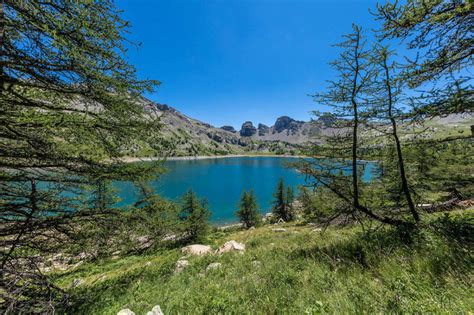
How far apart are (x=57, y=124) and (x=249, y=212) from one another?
103ft

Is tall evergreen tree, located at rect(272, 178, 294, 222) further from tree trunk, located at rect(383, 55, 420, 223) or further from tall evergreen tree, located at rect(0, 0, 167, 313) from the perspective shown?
tall evergreen tree, located at rect(0, 0, 167, 313)

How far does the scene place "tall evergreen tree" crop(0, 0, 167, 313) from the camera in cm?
276

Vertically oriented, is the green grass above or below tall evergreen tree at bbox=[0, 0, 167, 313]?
below

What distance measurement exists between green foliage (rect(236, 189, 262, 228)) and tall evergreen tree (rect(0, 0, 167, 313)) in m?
28.9

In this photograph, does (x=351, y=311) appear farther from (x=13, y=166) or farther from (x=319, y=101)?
(x=13, y=166)

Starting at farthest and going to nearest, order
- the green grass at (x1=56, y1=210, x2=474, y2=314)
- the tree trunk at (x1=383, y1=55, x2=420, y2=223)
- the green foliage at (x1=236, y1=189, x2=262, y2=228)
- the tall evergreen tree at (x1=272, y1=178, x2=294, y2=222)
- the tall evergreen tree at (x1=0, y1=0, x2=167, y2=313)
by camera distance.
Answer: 1. the tall evergreen tree at (x1=272, y1=178, x2=294, y2=222)
2. the green foliage at (x1=236, y1=189, x2=262, y2=228)
3. the tree trunk at (x1=383, y1=55, x2=420, y2=223)
4. the tall evergreen tree at (x1=0, y1=0, x2=167, y2=313)
5. the green grass at (x1=56, y1=210, x2=474, y2=314)

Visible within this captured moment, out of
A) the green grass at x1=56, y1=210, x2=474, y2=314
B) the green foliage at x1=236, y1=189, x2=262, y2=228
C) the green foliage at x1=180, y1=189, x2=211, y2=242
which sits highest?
the green grass at x1=56, y1=210, x2=474, y2=314

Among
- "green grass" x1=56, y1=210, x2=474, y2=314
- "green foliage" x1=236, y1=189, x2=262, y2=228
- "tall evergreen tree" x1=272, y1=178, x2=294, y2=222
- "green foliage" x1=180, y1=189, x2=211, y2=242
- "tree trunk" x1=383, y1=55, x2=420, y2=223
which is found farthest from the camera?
"tall evergreen tree" x1=272, y1=178, x2=294, y2=222

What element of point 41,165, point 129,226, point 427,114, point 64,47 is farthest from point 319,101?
point 41,165

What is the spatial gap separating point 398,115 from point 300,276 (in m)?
4.74

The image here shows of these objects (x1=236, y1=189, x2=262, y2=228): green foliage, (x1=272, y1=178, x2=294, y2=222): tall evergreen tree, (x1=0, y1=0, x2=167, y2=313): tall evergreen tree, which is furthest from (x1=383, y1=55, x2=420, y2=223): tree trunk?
(x1=272, y1=178, x2=294, y2=222): tall evergreen tree

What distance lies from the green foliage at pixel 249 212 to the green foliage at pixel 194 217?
37.5 feet

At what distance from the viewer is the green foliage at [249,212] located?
3175 cm

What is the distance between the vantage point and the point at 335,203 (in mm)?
5402
